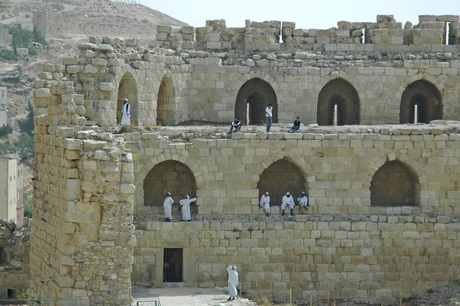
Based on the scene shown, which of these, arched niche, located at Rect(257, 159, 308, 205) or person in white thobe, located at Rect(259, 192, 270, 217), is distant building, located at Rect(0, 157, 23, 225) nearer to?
arched niche, located at Rect(257, 159, 308, 205)

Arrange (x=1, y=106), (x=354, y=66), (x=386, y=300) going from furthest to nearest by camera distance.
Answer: (x=1, y=106)
(x=354, y=66)
(x=386, y=300)

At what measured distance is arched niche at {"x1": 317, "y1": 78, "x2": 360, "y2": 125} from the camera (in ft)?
94.9

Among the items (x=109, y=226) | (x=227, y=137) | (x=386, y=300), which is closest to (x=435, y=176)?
(x=386, y=300)

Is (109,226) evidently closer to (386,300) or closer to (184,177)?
(184,177)

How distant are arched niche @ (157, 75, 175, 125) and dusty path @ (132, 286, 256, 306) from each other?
20.4 feet

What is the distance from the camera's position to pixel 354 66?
2844 centimetres

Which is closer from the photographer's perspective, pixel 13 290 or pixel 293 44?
pixel 13 290

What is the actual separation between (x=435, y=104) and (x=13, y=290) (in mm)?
14960

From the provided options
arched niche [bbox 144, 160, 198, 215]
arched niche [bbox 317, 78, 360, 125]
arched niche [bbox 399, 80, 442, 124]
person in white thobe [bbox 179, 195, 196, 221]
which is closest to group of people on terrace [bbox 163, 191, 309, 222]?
person in white thobe [bbox 179, 195, 196, 221]

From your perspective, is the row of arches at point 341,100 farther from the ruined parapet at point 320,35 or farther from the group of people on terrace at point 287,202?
Answer: the group of people on terrace at point 287,202

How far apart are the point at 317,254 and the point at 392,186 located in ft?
11.5

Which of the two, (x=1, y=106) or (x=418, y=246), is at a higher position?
(x=1, y=106)

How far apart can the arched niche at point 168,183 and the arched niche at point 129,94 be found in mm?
1716

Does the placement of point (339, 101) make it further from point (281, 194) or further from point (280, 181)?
point (281, 194)
